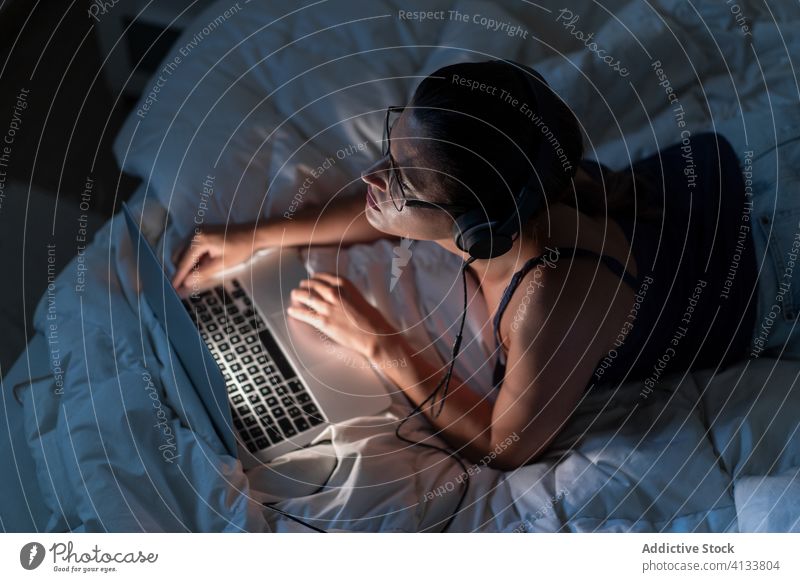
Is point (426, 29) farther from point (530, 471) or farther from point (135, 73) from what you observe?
point (530, 471)

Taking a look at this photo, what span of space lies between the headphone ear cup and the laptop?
0.17 meters

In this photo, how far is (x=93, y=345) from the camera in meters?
0.76

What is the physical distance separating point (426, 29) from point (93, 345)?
1.72 ft

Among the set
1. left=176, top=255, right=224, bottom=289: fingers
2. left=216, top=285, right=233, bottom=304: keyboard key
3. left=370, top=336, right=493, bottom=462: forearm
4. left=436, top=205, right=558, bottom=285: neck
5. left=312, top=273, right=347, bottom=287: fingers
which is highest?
left=176, top=255, right=224, bottom=289: fingers

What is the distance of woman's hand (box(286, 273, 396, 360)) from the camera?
2.57ft

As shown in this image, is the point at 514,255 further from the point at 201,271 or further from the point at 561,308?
the point at 201,271

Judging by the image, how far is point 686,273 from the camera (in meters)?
0.80

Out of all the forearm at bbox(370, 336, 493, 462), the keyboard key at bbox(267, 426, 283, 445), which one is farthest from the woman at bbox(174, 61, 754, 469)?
the keyboard key at bbox(267, 426, 283, 445)

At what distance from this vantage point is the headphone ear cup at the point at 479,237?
0.70m

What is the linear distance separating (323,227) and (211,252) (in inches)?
5.0

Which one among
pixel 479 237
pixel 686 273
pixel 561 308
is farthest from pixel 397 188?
pixel 686 273

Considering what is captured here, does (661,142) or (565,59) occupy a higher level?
(565,59)

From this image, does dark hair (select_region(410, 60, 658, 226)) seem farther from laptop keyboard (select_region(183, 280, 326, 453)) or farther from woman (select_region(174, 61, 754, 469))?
laptop keyboard (select_region(183, 280, 326, 453))
